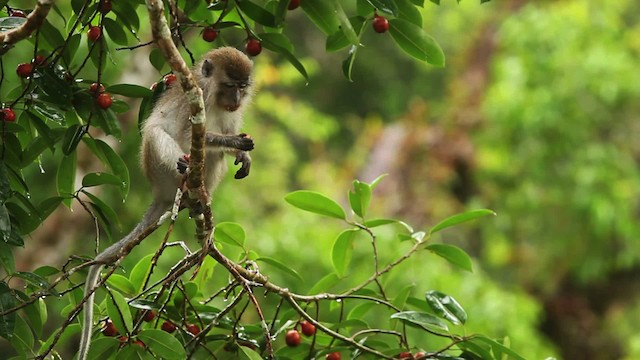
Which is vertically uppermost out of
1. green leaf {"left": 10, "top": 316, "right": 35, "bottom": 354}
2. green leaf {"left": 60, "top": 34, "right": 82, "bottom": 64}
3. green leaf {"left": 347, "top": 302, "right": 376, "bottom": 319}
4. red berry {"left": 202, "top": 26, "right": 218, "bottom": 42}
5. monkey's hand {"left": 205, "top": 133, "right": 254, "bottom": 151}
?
green leaf {"left": 60, "top": 34, "right": 82, "bottom": 64}

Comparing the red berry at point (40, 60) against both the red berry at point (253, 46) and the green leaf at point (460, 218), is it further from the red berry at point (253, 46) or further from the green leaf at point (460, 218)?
the green leaf at point (460, 218)

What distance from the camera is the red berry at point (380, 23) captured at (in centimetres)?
247

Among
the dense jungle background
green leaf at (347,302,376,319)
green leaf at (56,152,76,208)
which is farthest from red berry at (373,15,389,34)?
the dense jungle background

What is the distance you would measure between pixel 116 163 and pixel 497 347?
1.04m

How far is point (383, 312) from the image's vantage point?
20.7ft

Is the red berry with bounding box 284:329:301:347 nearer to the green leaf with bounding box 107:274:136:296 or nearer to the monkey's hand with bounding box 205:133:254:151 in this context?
the green leaf with bounding box 107:274:136:296

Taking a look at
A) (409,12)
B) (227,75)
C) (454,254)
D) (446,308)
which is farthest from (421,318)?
(227,75)

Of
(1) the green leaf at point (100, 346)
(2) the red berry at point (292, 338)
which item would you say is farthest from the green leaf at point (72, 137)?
(2) the red berry at point (292, 338)

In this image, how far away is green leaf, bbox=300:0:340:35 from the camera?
2297 mm

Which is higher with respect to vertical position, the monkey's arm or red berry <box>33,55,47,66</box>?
red berry <box>33,55,47,66</box>

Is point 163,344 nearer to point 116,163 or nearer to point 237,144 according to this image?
point 116,163

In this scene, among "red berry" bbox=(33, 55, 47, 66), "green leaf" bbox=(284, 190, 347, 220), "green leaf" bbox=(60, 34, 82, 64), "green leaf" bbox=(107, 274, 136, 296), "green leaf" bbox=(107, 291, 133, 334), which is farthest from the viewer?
"green leaf" bbox=(284, 190, 347, 220)

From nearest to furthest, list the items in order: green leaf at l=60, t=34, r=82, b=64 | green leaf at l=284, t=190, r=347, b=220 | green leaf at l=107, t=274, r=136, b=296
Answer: green leaf at l=60, t=34, r=82, b=64 → green leaf at l=107, t=274, r=136, b=296 → green leaf at l=284, t=190, r=347, b=220

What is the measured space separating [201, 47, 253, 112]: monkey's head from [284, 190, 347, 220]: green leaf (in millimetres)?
747
